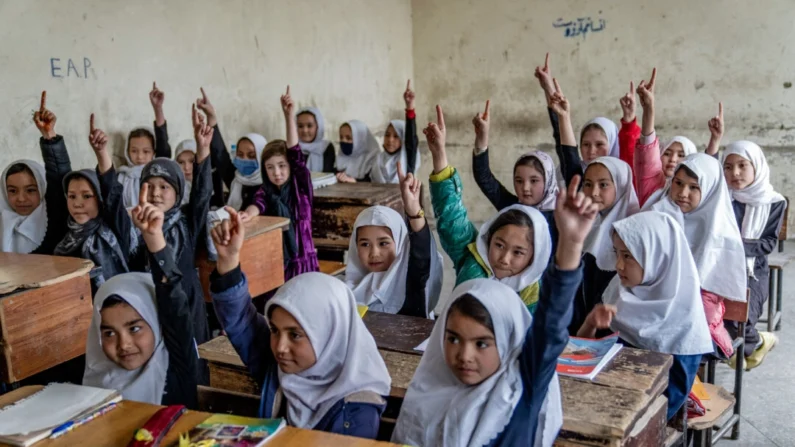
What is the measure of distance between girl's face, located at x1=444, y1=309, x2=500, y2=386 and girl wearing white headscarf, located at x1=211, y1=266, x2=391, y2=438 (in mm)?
232

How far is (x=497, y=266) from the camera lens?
101 inches

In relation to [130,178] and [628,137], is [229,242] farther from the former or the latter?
[628,137]

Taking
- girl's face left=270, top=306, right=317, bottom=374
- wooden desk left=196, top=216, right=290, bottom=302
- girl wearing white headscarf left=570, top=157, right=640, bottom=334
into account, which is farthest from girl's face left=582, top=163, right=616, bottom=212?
girl's face left=270, top=306, right=317, bottom=374

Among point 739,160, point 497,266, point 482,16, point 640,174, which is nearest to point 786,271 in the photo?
point 739,160

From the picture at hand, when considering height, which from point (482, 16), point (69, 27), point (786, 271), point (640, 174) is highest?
point (482, 16)

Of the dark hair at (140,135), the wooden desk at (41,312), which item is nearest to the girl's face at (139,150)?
the dark hair at (140,135)

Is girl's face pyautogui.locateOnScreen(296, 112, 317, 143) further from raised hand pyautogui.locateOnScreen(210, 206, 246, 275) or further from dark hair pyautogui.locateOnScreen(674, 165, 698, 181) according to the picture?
raised hand pyautogui.locateOnScreen(210, 206, 246, 275)

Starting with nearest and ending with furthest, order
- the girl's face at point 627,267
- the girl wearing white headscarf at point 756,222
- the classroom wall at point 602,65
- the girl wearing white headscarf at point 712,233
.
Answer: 1. the girl's face at point 627,267
2. the girl wearing white headscarf at point 712,233
3. the girl wearing white headscarf at point 756,222
4. the classroom wall at point 602,65

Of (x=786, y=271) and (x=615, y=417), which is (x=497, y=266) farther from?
(x=786, y=271)

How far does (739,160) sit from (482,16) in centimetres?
443

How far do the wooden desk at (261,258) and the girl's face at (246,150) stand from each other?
3.81ft

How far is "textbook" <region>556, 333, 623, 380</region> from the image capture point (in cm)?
195

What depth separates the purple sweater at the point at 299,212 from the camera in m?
4.11

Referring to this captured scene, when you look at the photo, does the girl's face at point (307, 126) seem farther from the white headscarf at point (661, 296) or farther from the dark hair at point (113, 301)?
the dark hair at point (113, 301)
